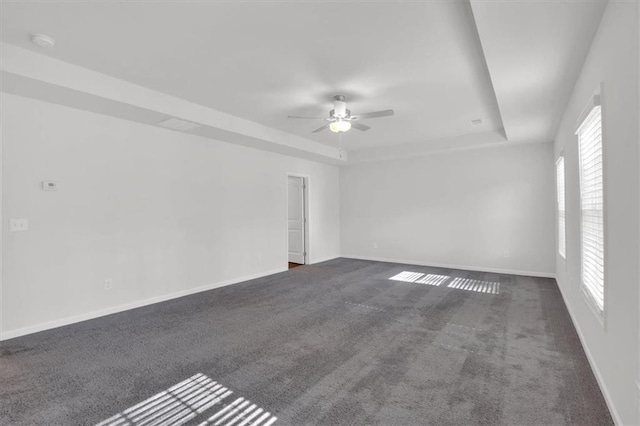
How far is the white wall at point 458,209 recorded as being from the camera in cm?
570

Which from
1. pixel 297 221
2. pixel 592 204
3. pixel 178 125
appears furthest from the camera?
pixel 297 221

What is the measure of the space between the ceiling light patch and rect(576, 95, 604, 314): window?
164 inches

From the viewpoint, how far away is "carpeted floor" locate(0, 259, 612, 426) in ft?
6.42

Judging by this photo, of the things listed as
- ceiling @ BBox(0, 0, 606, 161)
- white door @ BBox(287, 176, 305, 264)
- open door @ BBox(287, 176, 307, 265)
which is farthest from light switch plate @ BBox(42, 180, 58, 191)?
white door @ BBox(287, 176, 305, 264)

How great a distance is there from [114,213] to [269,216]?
107 inches

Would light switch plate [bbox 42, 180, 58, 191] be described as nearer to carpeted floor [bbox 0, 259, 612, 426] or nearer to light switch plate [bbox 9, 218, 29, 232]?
light switch plate [bbox 9, 218, 29, 232]

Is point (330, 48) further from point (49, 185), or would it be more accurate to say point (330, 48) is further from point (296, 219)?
point (296, 219)

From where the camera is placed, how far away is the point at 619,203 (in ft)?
5.55

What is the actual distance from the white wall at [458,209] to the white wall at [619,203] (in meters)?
3.84

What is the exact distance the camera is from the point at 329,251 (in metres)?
7.86

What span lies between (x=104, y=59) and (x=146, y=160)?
5.18 ft

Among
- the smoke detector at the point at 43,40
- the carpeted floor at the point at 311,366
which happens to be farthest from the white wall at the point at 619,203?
the smoke detector at the point at 43,40

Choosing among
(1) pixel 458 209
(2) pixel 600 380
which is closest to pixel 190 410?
(2) pixel 600 380

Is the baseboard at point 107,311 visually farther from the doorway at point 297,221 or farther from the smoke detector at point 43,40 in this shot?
the smoke detector at point 43,40
